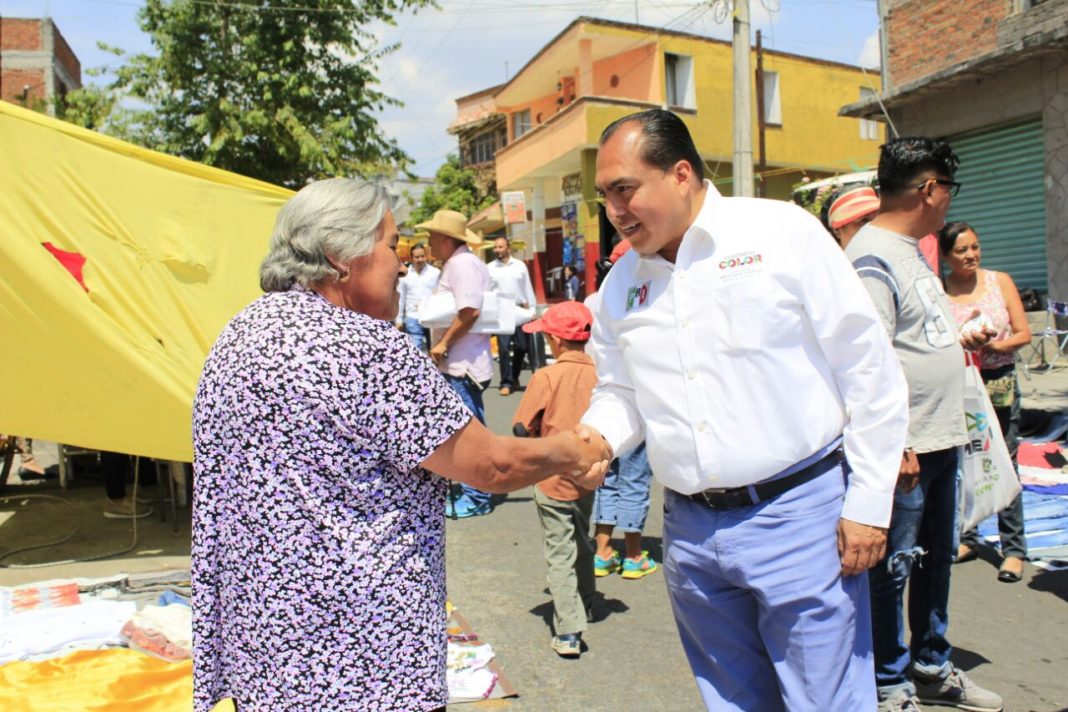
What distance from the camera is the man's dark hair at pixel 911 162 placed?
311cm

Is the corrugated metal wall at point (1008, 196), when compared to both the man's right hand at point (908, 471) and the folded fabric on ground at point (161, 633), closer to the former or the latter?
the man's right hand at point (908, 471)

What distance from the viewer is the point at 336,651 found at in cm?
195

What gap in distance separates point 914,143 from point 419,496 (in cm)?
218

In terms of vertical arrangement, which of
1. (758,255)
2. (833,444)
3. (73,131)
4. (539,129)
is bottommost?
(833,444)

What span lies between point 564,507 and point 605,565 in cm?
121

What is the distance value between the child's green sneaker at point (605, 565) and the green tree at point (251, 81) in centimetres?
1238

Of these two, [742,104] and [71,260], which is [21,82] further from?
[71,260]

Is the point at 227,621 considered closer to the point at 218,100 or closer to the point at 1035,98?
the point at 1035,98

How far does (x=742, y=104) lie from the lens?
→ 13.4 meters

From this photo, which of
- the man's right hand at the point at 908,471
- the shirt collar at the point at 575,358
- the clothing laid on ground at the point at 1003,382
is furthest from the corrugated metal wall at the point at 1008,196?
the man's right hand at the point at 908,471

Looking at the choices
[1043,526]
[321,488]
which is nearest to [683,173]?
[321,488]

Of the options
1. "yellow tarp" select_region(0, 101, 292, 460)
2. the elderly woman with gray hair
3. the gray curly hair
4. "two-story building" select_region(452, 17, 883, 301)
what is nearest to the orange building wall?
"two-story building" select_region(452, 17, 883, 301)

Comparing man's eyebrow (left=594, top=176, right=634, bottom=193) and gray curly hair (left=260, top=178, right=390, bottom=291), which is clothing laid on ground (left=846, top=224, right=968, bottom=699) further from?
gray curly hair (left=260, top=178, right=390, bottom=291)

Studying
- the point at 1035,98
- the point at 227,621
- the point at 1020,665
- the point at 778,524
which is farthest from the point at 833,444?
the point at 1035,98
